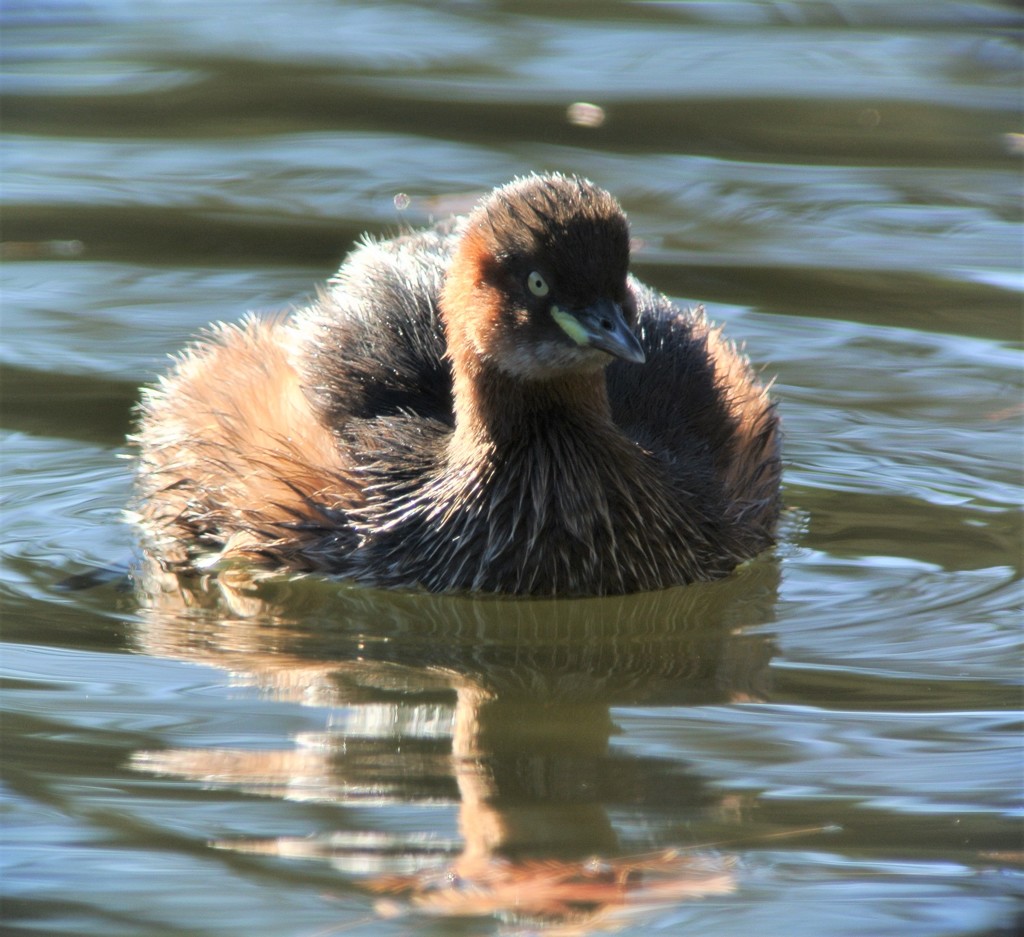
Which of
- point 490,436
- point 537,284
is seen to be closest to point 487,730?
point 490,436

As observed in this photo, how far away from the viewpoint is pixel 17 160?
11.7m

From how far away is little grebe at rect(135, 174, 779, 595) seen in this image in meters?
6.41

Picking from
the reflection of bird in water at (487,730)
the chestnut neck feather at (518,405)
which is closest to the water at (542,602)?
the reflection of bird in water at (487,730)

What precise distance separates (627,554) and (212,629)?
1.49m

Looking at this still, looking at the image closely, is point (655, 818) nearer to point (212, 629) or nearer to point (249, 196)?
point (212, 629)

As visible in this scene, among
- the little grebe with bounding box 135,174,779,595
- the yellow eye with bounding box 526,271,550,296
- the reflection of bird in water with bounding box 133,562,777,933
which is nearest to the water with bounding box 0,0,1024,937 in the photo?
the reflection of bird in water with bounding box 133,562,777,933

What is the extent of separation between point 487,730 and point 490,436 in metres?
1.51

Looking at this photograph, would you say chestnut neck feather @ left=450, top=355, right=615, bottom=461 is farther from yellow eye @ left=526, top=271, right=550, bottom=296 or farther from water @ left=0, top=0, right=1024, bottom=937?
water @ left=0, top=0, right=1024, bottom=937

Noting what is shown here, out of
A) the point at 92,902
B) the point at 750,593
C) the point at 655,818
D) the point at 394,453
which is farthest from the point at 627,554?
the point at 92,902

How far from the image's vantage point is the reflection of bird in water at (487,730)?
179 inches

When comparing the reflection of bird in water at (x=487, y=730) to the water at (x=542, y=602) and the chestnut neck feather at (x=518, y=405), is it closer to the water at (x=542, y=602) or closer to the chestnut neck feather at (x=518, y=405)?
the water at (x=542, y=602)

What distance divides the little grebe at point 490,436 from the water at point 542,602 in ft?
0.63

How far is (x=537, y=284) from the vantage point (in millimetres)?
6352

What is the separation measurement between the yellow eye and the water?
43.6 inches
